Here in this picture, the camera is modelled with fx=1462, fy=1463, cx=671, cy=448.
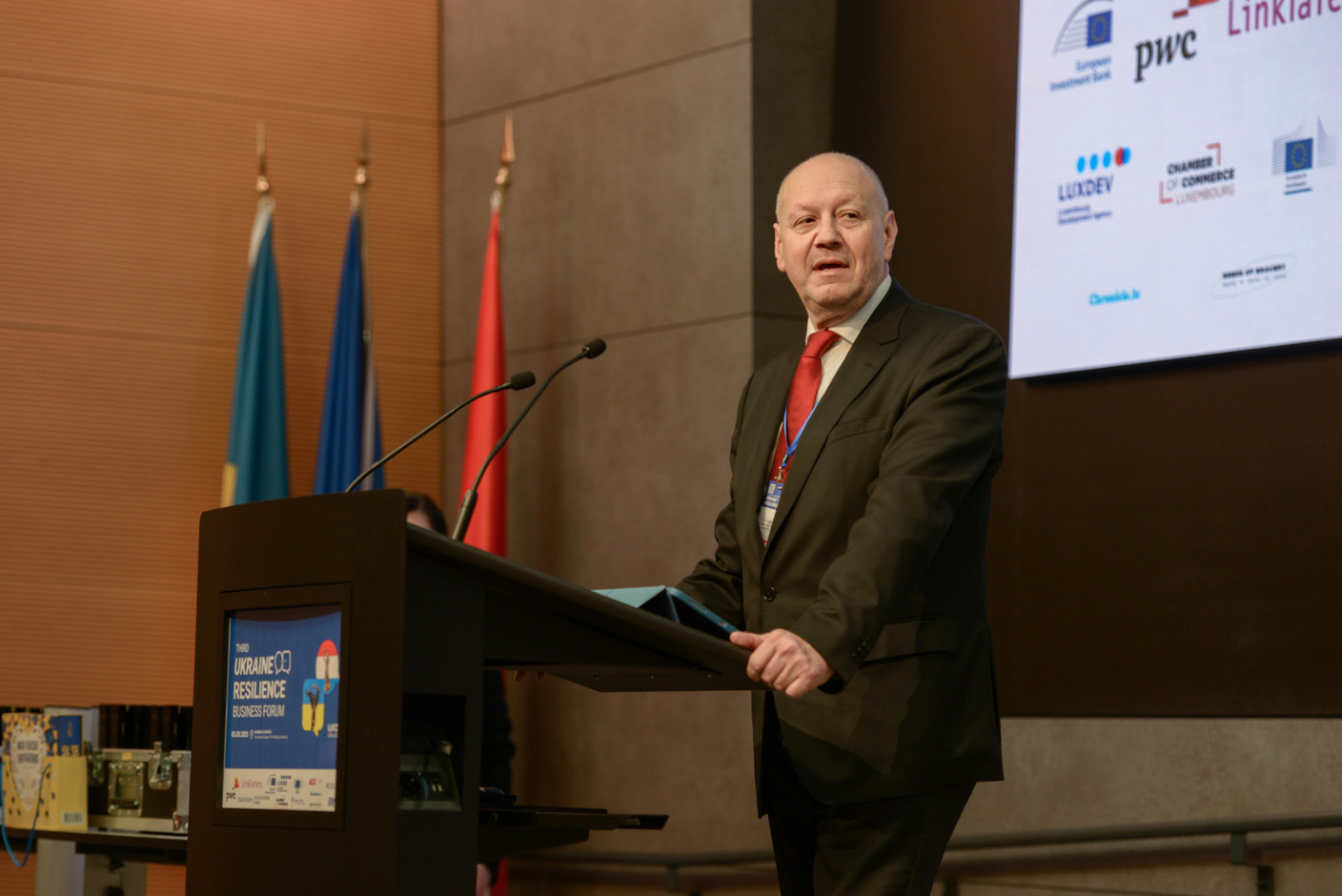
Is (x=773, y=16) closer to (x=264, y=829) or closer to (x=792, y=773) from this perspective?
(x=792, y=773)

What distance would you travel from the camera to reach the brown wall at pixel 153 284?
458cm

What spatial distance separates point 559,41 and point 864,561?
3512mm

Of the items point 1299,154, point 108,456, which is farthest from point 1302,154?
point 108,456

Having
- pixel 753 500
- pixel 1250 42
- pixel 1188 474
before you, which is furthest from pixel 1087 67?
pixel 753 500

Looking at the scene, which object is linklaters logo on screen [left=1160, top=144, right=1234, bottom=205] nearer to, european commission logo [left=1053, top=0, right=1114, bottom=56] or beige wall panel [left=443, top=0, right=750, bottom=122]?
european commission logo [left=1053, top=0, right=1114, bottom=56]

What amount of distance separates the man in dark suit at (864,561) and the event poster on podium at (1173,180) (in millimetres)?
1474

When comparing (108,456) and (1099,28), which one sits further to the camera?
(108,456)

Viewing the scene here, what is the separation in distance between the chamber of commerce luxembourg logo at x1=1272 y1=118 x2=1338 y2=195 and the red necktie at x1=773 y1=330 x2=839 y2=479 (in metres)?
1.61

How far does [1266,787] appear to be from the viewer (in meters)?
3.21

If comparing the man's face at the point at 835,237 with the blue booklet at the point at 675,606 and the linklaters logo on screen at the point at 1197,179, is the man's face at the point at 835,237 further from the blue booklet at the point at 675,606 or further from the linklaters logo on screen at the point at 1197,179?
the linklaters logo on screen at the point at 1197,179

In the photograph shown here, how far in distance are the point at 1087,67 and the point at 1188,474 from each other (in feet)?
3.46

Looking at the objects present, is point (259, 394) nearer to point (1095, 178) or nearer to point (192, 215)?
point (192, 215)

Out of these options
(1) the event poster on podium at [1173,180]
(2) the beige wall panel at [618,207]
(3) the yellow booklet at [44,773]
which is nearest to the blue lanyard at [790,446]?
(1) the event poster on podium at [1173,180]

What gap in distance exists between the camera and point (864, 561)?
1.72 meters
